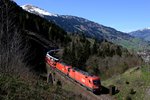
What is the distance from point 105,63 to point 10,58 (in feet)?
216

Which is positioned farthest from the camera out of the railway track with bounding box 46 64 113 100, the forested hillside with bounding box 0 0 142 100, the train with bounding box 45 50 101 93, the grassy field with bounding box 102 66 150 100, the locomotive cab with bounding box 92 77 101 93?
the train with bounding box 45 50 101 93

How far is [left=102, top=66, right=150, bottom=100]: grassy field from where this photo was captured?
144 feet

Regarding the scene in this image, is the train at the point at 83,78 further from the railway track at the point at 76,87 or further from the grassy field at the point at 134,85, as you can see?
the grassy field at the point at 134,85

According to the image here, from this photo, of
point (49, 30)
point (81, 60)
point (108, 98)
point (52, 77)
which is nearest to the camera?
point (108, 98)

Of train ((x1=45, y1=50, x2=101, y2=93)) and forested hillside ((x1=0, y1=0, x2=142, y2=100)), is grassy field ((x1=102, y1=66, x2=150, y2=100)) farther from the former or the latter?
forested hillside ((x1=0, y1=0, x2=142, y2=100))

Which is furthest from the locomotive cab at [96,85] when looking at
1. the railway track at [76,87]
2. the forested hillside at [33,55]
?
the forested hillside at [33,55]

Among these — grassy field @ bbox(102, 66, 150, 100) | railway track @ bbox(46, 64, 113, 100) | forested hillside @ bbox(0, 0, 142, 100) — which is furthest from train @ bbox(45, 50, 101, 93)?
forested hillside @ bbox(0, 0, 142, 100)

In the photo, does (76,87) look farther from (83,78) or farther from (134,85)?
(134,85)

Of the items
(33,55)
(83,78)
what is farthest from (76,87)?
(33,55)

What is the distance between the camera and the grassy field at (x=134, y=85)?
43844 millimetres

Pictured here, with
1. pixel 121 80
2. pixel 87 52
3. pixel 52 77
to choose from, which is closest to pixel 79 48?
pixel 87 52

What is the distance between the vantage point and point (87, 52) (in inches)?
5349

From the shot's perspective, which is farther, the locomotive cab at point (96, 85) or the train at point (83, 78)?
the train at point (83, 78)

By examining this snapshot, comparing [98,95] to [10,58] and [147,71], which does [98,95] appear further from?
[10,58]
